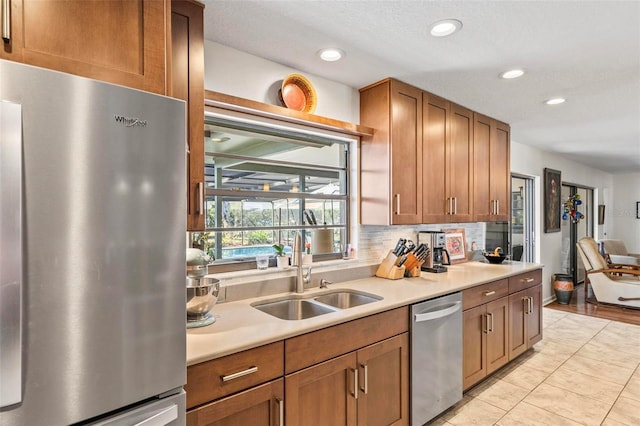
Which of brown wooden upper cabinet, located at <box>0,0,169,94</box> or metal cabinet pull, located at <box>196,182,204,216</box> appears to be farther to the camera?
metal cabinet pull, located at <box>196,182,204,216</box>

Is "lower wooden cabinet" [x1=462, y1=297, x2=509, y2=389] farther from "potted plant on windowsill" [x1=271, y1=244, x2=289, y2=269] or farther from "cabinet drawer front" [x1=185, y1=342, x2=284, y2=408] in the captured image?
"cabinet drawer front" [x1=185, y1=342, x2=284, y2=408]

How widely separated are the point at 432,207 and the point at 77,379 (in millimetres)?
2587

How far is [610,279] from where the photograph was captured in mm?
5250

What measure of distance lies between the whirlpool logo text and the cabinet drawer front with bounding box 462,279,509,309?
90.0 inches

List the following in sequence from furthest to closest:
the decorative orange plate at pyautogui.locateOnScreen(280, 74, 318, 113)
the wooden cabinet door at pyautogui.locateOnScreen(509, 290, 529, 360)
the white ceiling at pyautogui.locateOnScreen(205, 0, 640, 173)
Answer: the wooden cabinet door at pyautogui.locateOnScreen(509, 290, 529, 360) < the decorative orange plate at pyautogui.locateOnScreen(280, 74, 318, 113) < the white ceiling at pyautogui.locateOnScreen(205, 0, 640, 173)

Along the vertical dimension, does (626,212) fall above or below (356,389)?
above

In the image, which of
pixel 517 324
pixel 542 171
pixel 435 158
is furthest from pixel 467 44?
pixel 542 171

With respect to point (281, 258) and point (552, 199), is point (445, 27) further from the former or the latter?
point (552, 199)

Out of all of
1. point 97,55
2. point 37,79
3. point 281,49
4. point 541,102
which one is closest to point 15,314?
point 37,79

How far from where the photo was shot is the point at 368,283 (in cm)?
257

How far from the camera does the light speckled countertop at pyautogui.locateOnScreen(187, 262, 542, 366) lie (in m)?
1.40

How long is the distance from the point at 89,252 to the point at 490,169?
11.7ft

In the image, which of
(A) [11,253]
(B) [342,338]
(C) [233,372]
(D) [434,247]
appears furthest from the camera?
(D) [434,247]

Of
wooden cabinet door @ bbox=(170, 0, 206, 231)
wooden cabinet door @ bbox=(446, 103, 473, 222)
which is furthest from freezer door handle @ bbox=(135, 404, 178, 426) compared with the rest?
wooden cabinet door @ bbox=(446, 103, 473, 222)
